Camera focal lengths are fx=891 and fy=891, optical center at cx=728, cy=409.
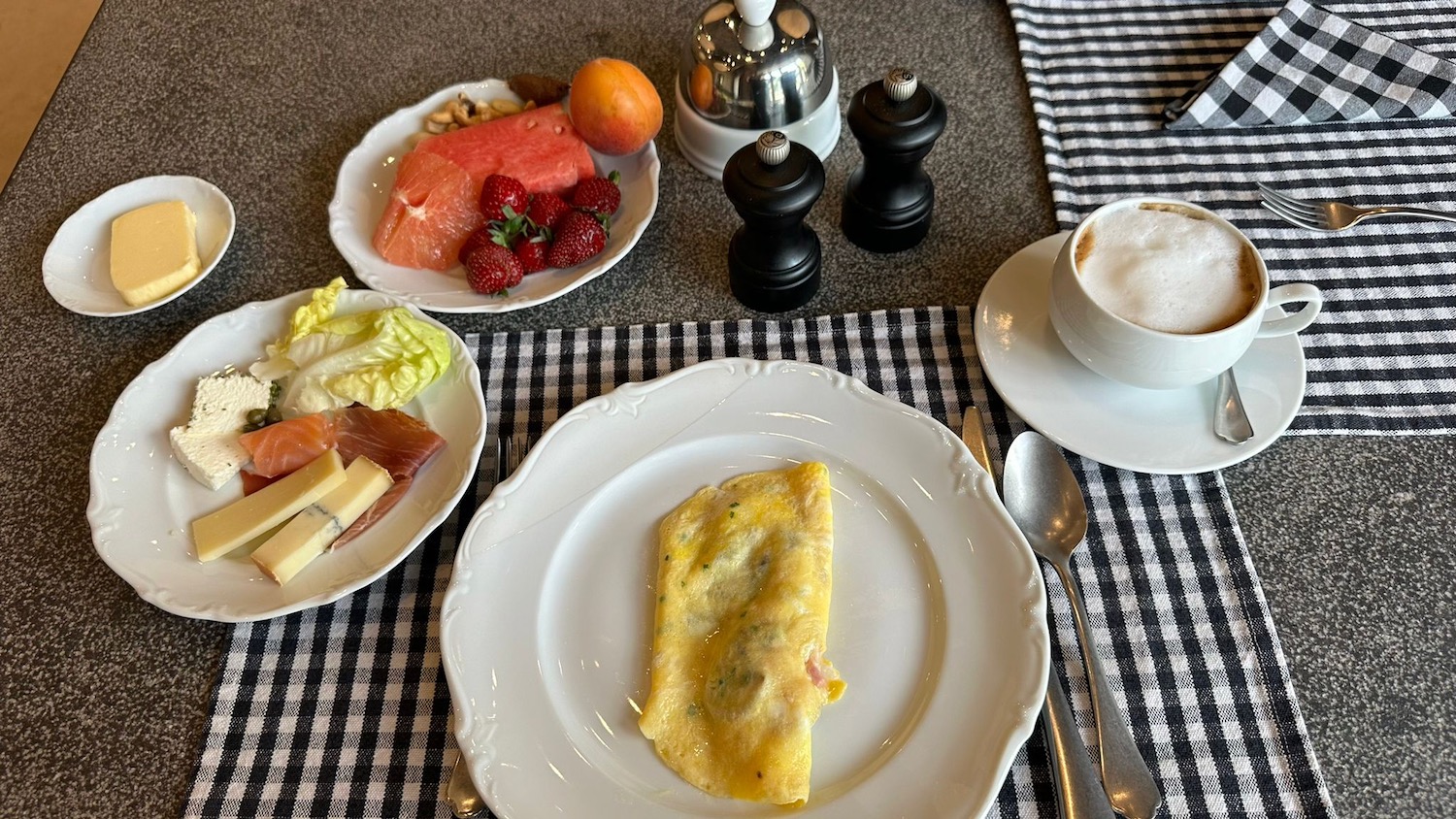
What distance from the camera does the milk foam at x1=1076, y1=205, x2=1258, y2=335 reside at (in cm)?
94

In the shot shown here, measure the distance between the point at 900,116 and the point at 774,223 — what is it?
0.67 ft

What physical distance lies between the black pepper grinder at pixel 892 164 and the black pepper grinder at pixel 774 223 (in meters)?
0.09

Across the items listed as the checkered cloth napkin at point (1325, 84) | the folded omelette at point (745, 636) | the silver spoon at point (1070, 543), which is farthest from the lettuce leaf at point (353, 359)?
the checkered cloth napkin at point (1325, 84)

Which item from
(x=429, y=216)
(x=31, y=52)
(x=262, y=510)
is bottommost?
(x=31, y=52)

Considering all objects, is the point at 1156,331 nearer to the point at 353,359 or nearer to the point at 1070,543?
the point at 1070,543

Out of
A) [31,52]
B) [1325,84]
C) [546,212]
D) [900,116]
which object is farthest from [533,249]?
[31,52]

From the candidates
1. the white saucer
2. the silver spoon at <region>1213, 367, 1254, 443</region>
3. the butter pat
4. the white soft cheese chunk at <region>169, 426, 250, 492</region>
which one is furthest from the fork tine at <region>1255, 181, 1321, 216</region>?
the butter pat

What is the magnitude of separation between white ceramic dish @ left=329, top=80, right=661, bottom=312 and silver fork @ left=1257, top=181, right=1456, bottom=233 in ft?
2.88

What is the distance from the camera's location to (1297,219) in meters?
1.23

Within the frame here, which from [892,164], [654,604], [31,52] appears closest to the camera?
[654,604]

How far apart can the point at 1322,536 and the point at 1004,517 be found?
391 millimetres

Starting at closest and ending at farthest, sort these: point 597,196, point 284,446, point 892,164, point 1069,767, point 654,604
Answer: point 1069,767, point 654,604, point 284,446, point 892,164, point 597,196

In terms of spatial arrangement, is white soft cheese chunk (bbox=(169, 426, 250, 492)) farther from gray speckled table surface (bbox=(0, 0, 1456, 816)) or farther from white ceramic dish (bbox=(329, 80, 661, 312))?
white ceramic dish (bbox=(329, 80, 661, 312))

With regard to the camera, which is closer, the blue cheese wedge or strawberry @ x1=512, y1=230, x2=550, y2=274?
the blue cheese wedge
